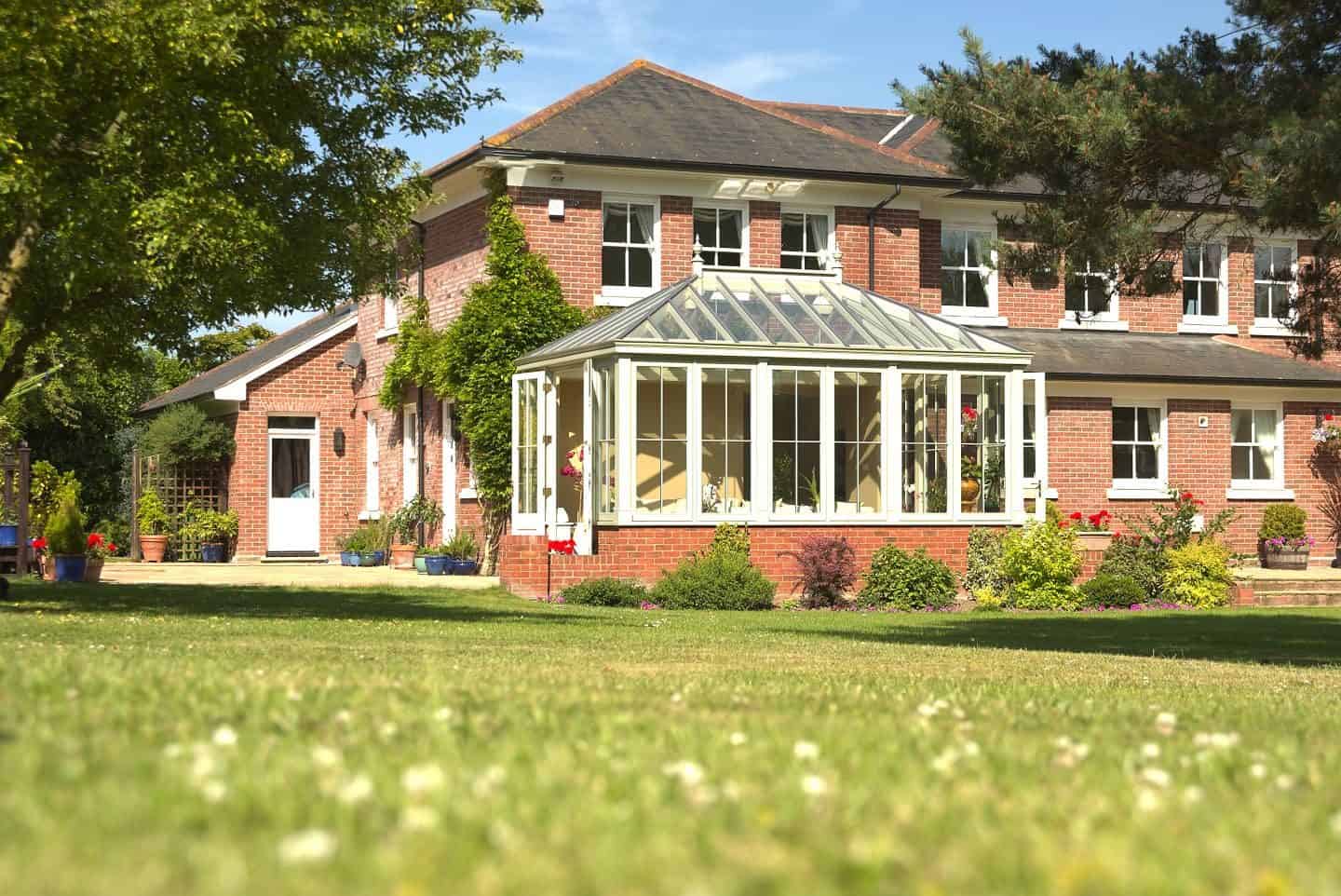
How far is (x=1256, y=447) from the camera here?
2952 centimetres

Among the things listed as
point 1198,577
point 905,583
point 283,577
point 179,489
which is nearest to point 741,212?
point 905,583

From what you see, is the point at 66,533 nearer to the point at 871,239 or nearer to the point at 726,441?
the point at 726,441

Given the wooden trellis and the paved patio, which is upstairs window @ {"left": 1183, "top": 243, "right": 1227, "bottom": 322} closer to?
the paved patio

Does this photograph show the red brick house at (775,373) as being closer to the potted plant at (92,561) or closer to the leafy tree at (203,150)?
the leafy tree at (203,150)

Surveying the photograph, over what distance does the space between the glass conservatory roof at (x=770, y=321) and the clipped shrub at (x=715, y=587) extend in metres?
3.04

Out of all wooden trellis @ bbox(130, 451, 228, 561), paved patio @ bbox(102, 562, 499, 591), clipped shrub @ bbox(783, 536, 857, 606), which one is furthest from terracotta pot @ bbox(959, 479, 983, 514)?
wooden trellis @ bbox(130, 451, 228, 561)

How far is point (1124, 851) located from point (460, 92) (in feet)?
44.8

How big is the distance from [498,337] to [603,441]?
13.4 feet

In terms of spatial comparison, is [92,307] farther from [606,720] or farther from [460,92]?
[606,720]

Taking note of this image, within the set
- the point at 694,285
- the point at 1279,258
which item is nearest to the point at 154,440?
the point at 694,285

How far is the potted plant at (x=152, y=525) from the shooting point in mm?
31484

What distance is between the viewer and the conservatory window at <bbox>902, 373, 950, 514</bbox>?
23312 millimetres

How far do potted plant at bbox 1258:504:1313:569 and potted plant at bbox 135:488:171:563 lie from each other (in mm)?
19875

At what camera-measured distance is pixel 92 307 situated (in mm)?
16078
